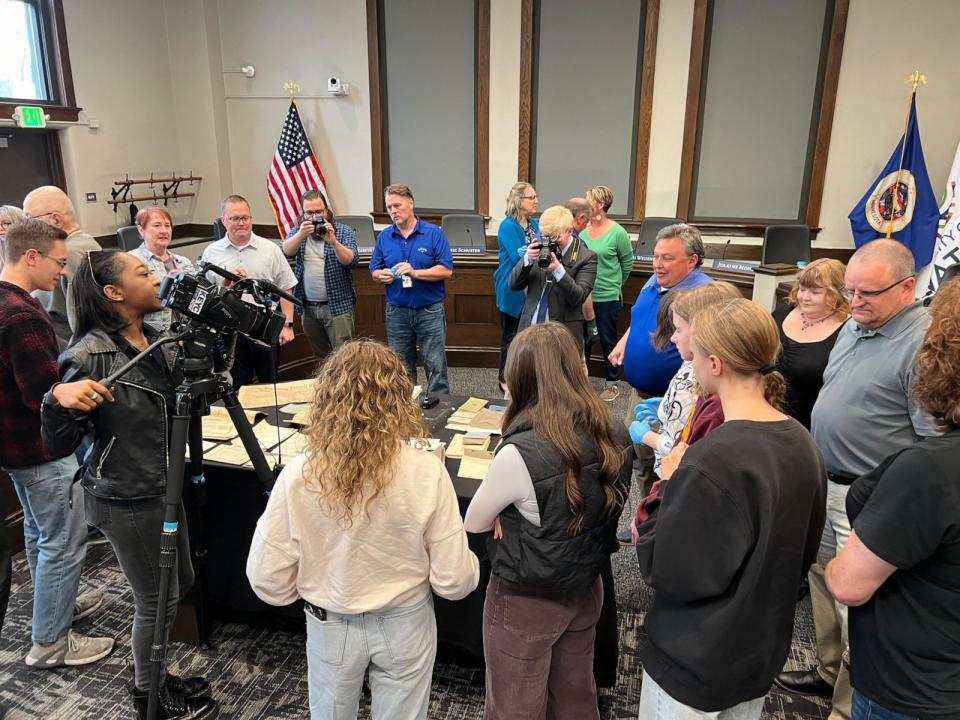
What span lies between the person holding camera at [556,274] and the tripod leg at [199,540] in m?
2.08

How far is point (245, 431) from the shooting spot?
1809mm

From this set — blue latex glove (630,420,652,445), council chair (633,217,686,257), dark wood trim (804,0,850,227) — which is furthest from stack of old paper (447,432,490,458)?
dark wood trim (804,0,850,227)

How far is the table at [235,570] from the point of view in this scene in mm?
2182

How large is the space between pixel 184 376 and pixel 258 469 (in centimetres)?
34

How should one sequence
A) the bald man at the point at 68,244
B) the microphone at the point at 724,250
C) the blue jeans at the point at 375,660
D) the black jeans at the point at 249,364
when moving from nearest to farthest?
the blue jeans at the point at 375,660 < the bald man at the point at 68,244 < the black jeans at the point at 249,364 < the microphone at the point at 724,250

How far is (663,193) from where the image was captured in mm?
6473

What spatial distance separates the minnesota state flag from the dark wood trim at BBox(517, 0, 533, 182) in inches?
122

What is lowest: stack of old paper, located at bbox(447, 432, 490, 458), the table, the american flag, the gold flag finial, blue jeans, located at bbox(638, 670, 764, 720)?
the table

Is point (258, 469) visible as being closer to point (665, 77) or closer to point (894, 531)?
point (894, 531)

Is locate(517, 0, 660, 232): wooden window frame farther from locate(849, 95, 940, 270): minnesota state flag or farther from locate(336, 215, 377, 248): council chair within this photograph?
locate(849, 95, 940, 270): minnesota state flag

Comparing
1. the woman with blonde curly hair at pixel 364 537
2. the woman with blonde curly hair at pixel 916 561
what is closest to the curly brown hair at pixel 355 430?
the woman with blonde curly hair at pixel 364 537

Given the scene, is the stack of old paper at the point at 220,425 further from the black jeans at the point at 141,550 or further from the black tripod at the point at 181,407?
the black tripod at the point at 181,407

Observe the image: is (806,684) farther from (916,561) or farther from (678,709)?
(916,561)

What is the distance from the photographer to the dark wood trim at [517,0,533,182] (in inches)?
245
